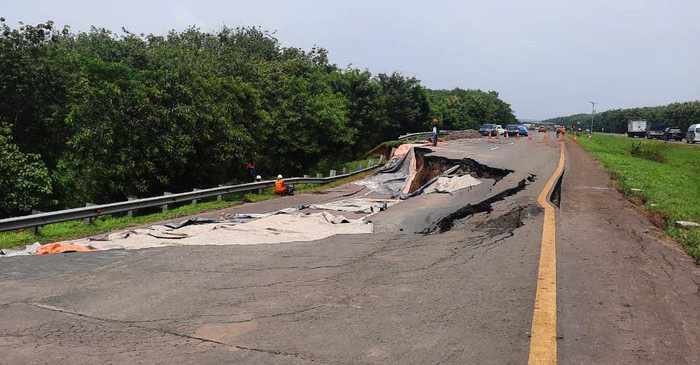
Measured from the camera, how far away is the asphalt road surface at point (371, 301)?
4016 mm

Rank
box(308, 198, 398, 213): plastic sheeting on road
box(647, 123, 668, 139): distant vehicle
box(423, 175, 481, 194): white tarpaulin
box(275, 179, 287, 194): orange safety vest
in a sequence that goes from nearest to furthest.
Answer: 1. box(308, 198, 398, 213): plastic sheeting on road
2. box(423, 175, 481, 194): white tarpaulin
3. box(275, 179, 287, 194): orange safety vest
4. box(647, 123, 668, 139): distant vehicle

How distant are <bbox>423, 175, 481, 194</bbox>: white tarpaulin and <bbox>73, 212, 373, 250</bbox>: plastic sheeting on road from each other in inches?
274

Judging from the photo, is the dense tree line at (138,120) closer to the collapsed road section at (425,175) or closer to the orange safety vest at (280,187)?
the orange safety vest at (280,187)

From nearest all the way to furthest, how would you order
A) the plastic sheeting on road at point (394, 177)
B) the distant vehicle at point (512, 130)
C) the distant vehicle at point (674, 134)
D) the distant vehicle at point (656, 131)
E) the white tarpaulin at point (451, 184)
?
the white tarpaulin at point (451, 184)
the plastic sheeting on road at point (394, 177)
the distant vehicle at point (512, 130)
the distant vehicle at point (674, 134)
the distant vehicle at point (656, 131)

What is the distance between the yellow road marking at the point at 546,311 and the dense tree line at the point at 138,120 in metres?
18.3

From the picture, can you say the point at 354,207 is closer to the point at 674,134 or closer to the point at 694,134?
the point at 694,134

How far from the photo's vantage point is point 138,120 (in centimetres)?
2266

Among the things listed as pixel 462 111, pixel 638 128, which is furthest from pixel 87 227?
pixel 462 111

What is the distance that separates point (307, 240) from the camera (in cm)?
918

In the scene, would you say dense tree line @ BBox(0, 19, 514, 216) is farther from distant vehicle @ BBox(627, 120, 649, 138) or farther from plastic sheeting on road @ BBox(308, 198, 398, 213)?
distant vehicle @ BBox(627, 120, 649, 138)

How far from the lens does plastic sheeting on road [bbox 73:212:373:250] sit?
9.14 meters

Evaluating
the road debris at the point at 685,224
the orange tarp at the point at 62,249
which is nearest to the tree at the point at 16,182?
the orange tarp at the point at 62,249

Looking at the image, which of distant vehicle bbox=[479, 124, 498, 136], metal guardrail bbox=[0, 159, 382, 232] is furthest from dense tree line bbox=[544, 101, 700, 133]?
metal guardrail bbox=[0, 159, 382, 232]

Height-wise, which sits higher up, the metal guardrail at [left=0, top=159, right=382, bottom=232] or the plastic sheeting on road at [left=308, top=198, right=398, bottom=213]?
the metal guardrail at [left=0, top=159, right=382, bottom=232]
